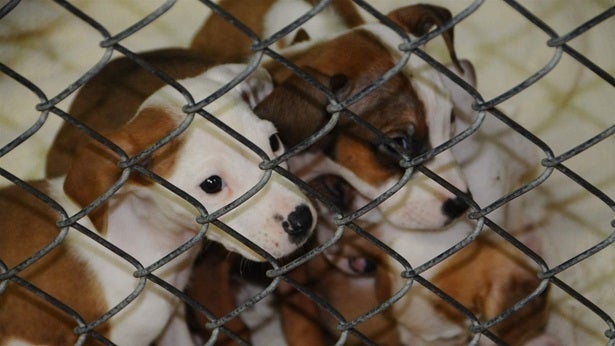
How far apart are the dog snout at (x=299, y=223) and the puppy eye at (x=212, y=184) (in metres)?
0.18

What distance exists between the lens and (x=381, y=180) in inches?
109

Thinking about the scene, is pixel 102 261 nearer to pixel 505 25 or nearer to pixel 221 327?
pixel 221 327

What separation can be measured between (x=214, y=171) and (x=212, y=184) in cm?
3

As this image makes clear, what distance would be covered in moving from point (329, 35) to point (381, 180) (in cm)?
54

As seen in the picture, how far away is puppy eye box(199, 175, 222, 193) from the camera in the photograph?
234cm

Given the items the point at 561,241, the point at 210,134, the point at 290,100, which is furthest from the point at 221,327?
the point at 561,241

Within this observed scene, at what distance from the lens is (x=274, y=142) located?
8.14ft

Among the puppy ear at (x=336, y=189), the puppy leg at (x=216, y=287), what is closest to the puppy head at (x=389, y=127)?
the puppy ear at (x=336, y=189)

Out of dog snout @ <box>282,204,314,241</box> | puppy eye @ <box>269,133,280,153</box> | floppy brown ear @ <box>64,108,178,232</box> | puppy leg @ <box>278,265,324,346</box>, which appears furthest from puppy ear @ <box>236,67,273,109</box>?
puppy leg @ <box>278,265,324,346</box>

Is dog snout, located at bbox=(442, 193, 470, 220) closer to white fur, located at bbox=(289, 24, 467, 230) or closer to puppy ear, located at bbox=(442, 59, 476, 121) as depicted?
white fur, located at bbox=(289, 24, 467, 230)

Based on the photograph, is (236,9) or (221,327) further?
(236,9)

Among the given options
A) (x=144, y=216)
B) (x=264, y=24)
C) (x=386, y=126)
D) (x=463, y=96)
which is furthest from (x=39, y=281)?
(x=463, y=96)

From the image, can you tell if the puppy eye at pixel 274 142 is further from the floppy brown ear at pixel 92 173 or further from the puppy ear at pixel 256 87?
the floppy brown ear at pixel 92 173

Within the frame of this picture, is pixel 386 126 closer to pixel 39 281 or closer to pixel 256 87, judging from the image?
pixel 256 87
